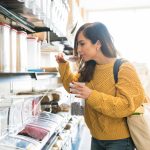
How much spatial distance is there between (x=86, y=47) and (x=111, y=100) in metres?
0.36

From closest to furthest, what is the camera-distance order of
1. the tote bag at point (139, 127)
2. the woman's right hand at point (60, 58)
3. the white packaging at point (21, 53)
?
the white packaging at point (21, 53), the tote bag at point (139, 127), the woman's right hand at point (60, 58)

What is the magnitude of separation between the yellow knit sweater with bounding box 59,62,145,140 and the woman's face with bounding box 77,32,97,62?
0.11 metres

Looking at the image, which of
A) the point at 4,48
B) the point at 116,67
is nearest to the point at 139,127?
the point at 116,67

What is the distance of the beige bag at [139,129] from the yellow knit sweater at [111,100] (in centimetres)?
5

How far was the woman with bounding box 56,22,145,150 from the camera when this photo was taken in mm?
1375

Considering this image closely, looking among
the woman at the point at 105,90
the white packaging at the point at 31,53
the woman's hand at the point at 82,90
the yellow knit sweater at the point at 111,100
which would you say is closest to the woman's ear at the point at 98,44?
the woman at the point at 105,90

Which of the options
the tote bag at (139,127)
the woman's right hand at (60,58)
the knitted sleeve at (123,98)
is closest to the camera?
the knitted sleeve at (123,98)

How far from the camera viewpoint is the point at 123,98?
4.53 feet

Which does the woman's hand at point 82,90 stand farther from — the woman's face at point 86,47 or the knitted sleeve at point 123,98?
the woman's face at point 86,47

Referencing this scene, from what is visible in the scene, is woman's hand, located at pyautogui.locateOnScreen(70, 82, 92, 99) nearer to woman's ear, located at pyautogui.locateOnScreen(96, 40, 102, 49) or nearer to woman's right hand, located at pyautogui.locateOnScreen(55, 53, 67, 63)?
woman's ear, located at pyautogui.locateOnScreen(96, 40, 102, 49)

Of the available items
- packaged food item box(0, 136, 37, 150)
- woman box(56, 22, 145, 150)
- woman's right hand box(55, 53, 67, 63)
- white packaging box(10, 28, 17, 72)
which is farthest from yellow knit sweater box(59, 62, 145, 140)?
white packaging box(10, 28, 17, 72)

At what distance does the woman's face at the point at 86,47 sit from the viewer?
4.91ft

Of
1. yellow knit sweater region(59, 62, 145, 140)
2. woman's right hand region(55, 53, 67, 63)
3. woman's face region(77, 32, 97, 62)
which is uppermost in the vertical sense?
woman's face region(77, 32, 97, 62)

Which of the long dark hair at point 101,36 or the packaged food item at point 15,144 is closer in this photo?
the packaged food item at point 15,144
